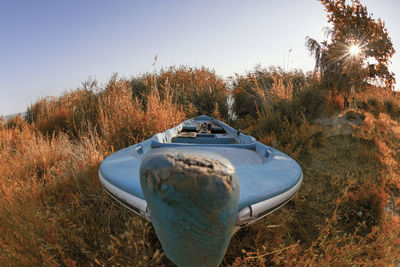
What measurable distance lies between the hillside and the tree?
59 centimetres

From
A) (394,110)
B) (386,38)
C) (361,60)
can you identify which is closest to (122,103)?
(361,60)

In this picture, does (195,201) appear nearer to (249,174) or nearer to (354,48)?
(249,174)

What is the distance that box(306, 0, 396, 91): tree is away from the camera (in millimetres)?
5773

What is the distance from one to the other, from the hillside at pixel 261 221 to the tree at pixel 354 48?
1.95 ft

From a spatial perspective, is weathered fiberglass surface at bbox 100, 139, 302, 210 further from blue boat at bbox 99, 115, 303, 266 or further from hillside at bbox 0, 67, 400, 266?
hillside at bbox 0, 67, 400, 266

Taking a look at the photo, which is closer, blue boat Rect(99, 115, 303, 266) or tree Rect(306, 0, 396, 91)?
blue boat Rect(99, 115, 303, 266)

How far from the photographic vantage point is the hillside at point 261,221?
1691 mm

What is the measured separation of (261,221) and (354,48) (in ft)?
21.6

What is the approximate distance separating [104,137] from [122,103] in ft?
2.67

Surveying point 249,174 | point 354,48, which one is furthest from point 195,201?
point 354,48

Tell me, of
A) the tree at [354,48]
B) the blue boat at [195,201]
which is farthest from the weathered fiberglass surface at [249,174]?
the tree at [354,48]

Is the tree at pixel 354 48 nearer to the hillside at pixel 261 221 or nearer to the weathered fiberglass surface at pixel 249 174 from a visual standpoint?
the hillside at pixel 261 221

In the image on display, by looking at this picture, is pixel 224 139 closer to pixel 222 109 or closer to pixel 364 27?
pixel 222 109

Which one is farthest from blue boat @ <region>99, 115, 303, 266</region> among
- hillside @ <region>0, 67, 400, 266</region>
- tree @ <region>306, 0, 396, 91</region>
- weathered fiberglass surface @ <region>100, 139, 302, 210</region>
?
tree @ <region>306, 0, 396, 91</region>
